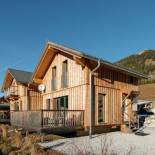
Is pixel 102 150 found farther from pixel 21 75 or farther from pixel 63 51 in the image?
pixel 21 75

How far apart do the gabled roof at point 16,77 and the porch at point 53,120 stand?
10336 mm

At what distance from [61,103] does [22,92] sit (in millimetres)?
10165

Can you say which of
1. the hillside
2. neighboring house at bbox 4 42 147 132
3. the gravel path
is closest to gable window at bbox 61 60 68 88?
neighboring house at bbox 4 42 147 132

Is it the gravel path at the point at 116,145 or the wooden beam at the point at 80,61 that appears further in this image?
the wooden beam at the point at 80,61

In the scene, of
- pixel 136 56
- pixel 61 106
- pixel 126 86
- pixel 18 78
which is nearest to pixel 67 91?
pixel 61 106

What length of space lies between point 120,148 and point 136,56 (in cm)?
10389

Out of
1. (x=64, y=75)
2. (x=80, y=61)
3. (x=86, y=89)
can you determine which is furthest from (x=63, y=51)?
(x=86, y=89)

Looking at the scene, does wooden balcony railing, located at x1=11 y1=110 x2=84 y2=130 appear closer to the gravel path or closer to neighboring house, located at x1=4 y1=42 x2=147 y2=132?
neighboring house, located at x1=4 y1=42 x2=147 y2=132

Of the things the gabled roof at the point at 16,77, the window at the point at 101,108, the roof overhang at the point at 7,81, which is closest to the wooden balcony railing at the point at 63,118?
the window at the point at 101,108

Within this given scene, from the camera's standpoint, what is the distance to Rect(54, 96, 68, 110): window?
2161cm

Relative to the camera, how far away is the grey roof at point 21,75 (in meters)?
30.7

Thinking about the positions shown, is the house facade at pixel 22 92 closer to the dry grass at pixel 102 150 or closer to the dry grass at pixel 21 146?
the dry grass at pixel 21 146

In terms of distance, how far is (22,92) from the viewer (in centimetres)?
3136

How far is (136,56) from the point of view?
377ft
